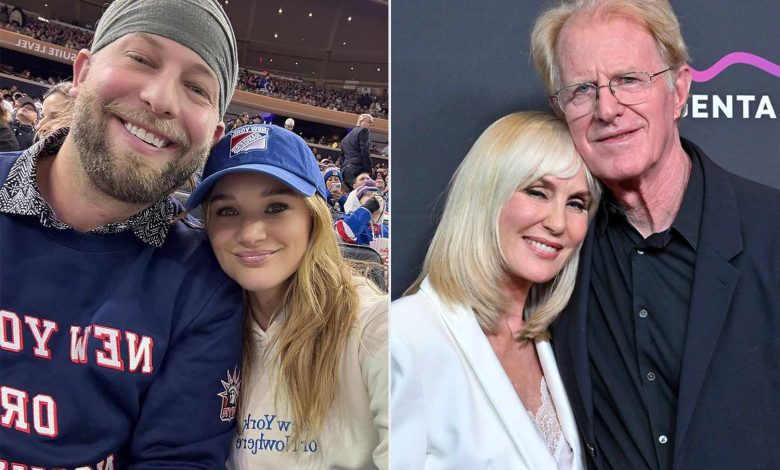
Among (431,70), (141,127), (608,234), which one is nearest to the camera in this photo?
(141,127)

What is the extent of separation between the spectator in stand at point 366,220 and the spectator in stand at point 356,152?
25mm

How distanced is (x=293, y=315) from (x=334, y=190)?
208 mm

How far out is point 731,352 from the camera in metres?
1.25

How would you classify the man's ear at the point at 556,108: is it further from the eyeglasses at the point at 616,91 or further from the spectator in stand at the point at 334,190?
the spectator in stand at the point at 334,190

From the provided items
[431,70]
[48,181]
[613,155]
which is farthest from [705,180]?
[48,181]

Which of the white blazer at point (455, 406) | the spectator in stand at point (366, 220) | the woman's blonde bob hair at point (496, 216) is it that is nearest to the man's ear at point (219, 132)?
the spectator in stand at point (366, 220)

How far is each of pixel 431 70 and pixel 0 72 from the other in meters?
0.86

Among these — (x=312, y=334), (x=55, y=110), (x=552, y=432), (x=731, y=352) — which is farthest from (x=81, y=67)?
(x=731, y=352)

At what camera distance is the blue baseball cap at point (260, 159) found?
0.94 metres

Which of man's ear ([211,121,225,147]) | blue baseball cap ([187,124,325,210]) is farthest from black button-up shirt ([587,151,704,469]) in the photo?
man's ear ([211,121,225,147])

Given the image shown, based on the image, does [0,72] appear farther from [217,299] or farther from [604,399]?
[604,399]

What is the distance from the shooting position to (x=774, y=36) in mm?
1454

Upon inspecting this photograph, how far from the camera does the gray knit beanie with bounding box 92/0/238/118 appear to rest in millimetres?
889

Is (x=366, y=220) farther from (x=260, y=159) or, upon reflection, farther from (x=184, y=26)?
(x=184, y=26)
